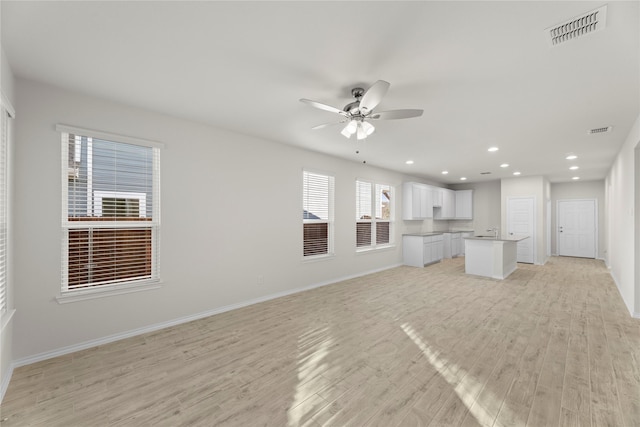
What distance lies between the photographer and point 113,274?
312 cm

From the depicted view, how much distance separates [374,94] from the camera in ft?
7.35

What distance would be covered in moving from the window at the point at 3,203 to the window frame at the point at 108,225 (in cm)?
46

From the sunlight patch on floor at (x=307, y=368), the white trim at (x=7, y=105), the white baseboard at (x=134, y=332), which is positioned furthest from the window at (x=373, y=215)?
the white trim at (x=7, y=105)

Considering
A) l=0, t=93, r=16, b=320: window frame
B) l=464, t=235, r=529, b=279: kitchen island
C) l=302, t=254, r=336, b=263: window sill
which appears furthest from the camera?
l=464, t=235, r=529, b=279: kitchen island

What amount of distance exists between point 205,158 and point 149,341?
2.35 m

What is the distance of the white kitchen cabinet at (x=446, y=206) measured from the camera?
9422 millimetres

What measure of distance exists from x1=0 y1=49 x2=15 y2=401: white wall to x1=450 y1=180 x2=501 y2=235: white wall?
37.2 feet

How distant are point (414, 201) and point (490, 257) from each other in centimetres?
243

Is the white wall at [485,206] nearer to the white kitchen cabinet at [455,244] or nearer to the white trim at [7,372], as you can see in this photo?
the white kitchen cabinet at [455,244]

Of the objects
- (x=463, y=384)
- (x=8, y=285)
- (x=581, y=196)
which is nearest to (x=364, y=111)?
(x=463, y=384)

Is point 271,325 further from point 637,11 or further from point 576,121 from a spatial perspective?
point 576,121

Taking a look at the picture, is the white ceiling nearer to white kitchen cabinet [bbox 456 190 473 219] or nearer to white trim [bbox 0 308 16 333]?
white trim [bbox 0 308 16 333]

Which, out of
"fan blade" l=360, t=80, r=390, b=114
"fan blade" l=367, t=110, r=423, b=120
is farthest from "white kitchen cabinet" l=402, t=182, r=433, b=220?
"fan blade" l=360, t=80, r=390, b=114

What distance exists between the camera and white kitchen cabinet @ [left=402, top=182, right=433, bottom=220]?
25.5ft
